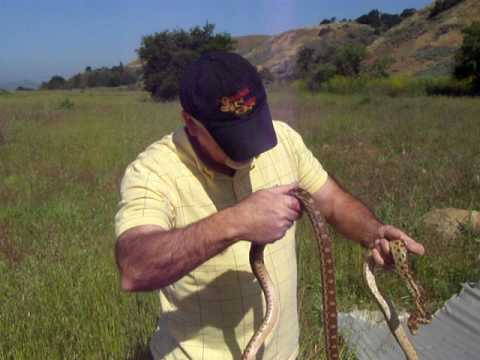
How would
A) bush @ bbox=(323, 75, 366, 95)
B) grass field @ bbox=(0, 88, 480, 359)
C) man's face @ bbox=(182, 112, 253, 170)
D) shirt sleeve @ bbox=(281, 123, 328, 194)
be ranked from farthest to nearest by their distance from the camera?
bush @ bbox=(323, 75, 366, 95)
grass field @ bbox=(0, 88, 480, 359)
shirt sleeve @ bbox=(281, 123, 328, 194)
man's face @ bbox=(182, 112, 253, 170)

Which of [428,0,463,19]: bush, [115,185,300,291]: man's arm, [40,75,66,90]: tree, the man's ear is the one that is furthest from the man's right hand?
[40,75,66,90]: tree

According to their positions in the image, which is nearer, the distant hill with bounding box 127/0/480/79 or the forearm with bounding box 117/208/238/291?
the forearm with bounding box 117/208/238/291

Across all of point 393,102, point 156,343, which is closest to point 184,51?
point 393,102

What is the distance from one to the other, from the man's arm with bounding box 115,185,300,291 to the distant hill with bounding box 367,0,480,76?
1649 inches

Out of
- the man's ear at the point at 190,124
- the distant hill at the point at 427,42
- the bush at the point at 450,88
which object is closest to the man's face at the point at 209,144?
the man's ear at the point at 190,124

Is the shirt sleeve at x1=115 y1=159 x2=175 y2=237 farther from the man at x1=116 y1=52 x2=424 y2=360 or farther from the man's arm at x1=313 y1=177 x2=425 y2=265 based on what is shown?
the man's arm at x1=313 y1=177 x2=425 y2=265

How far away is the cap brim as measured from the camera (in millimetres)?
2043

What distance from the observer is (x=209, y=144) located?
2131 millimetres

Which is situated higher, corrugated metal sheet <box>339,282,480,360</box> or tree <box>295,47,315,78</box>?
corrugated metal sheet <box>339,282,480,360</box>

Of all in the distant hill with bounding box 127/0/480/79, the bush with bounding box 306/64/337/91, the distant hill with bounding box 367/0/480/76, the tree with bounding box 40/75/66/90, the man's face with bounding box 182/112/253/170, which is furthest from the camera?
Answer: the tree with bounding box 40/75/66/90

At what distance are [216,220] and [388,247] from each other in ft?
2.50

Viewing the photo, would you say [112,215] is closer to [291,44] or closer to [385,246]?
[385,246]

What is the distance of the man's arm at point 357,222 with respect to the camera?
2.18 metres

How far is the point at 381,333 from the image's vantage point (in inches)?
167
